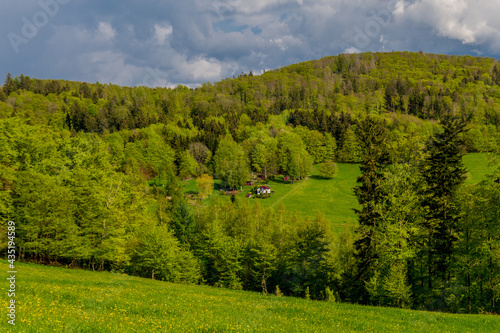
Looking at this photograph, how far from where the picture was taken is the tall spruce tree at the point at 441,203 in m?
32.6

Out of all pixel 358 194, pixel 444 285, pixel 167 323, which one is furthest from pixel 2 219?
pixel 444 285

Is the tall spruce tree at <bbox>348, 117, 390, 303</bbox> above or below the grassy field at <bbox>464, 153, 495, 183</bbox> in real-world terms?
below

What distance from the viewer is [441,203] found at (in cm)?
3269

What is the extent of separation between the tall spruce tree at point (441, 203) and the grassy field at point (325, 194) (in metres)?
61.1

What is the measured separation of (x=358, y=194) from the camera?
36219 mm

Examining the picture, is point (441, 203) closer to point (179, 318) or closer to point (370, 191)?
point (370, 191)

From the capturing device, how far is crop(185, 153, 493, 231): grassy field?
110m

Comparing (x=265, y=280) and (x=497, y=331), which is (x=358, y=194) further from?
(x=265, y=280)

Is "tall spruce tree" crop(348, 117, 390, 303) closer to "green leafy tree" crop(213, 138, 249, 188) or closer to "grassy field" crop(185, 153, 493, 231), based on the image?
"grassy field" crop(185, 153, 493, 231)

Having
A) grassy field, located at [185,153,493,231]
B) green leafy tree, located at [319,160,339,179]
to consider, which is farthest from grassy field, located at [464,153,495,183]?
green leafy tree, located at [319,160,339,179]

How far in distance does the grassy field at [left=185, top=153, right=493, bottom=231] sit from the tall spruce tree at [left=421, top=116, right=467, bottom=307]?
61.1 m

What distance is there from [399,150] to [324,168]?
108831 mm

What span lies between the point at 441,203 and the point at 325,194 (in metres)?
A: 98.0

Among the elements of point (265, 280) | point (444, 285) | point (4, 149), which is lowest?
point (265, 280)
